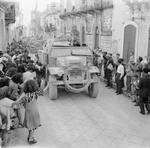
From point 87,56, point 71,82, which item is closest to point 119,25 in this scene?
point 87,56

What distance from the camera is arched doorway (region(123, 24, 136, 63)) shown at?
1834cm

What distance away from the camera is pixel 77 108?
32.0ft

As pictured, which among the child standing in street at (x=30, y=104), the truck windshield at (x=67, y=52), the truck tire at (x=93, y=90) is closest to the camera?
the child standing in street at (x=30, y=104)

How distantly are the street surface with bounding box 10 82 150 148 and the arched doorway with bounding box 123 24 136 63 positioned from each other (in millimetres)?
8053

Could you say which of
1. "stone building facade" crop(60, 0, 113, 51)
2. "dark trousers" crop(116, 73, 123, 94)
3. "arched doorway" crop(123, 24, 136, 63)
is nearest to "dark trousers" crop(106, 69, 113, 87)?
"dark trousers" crop(116, 73, 123, 94)

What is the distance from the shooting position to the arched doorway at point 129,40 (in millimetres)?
18344

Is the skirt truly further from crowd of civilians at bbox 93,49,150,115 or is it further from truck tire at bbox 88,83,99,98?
Answer: truck tire at bbox 88,83,99,98

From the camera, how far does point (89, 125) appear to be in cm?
802

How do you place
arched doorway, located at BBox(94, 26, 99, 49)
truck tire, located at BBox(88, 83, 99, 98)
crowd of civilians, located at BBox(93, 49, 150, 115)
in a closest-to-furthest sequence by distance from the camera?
crowd of civilians, located at BBox(93, 49, 150, 115), truck tire, located at BBox(88, 83, 99, 98), arched doorway, located at BBox(94, 26, 99, 49)

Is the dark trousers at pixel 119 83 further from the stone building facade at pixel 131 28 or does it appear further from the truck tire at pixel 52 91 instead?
the stone building facade at pixel 131 28

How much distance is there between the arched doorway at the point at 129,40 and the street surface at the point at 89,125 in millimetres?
8053

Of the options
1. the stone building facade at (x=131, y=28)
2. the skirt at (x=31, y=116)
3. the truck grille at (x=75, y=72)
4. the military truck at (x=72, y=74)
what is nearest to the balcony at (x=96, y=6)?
the stone building facade at (x=131, y=28)

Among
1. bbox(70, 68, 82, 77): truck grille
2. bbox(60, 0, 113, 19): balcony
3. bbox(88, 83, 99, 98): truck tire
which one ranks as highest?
bbox(60, 0, 113, 19): balcony

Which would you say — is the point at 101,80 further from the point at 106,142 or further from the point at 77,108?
the point at 106,142
